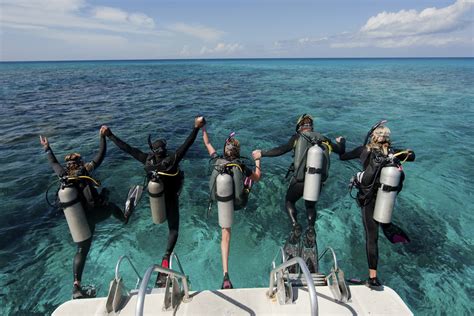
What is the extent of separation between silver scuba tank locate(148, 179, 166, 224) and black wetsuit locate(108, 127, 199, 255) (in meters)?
0.23

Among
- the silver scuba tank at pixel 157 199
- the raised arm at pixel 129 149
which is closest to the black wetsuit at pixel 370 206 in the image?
the silver scuba tank at pixel 157 199

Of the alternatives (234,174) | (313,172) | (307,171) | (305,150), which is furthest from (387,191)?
(234,174)

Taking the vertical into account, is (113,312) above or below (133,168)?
above

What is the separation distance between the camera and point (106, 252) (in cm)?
778

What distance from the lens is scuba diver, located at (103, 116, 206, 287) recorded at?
5.25 meters

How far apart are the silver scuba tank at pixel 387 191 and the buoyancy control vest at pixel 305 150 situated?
117 cm

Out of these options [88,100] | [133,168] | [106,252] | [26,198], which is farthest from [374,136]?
[88,100]

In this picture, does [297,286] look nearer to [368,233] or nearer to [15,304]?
[368,233]

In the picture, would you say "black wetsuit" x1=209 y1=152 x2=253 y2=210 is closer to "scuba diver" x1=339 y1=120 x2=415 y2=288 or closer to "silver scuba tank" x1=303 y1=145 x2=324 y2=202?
"silver scuba tank" x1=303 y1=145 x2=324 y2=202

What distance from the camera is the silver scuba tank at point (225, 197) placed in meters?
4.82

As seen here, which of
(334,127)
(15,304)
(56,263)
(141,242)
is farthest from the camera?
(334,127)

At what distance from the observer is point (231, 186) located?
192 inches

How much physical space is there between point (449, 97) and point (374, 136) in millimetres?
34963

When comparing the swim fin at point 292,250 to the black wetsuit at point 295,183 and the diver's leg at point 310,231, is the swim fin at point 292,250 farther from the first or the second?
the black wetsuit at point 295,183
